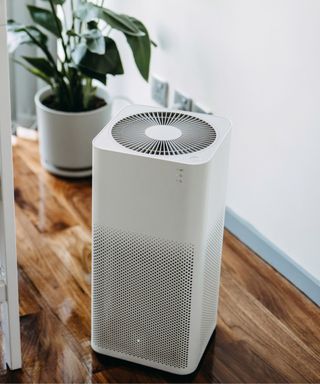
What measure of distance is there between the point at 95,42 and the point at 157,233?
2.74ft

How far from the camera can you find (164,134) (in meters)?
1.71

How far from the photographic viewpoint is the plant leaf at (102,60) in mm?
2299

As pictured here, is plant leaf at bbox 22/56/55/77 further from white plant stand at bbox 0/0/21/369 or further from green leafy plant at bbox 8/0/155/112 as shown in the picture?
white plant stand at bbox 0/0/21/369

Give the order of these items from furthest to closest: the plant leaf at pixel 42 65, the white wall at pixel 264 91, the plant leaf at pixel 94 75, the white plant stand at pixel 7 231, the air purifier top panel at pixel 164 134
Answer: the plant leaf at pixel 42 65, the plant leaf at pixel 94 75, the white wall at pixel 264 91, the air purifier top panel at pixel 164 134, the white plant stand at pixel 7 231

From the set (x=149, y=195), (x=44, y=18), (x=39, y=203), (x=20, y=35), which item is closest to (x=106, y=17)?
(x=44, y=18)

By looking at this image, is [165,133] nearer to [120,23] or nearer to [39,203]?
[120,23]

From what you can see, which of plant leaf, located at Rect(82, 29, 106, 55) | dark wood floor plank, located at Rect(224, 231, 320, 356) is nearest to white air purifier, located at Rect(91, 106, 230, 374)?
dark wood floor plank, located at Rect(224, 231, 320, 356)

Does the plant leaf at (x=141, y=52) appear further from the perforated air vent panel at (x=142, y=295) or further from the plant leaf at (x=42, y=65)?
the perforated air vent panel at (x=142, y=295)

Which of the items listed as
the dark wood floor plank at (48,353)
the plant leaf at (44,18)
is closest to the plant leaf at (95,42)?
the plant leaf at (44,18)

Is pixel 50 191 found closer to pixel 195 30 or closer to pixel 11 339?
pixel 195 30

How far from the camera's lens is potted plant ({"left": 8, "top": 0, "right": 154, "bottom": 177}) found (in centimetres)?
230

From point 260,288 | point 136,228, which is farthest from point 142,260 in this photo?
point 260,288

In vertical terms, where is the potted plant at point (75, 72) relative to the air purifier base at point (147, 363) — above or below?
above

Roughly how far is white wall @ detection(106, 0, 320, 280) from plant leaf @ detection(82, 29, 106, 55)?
1.07 feet
